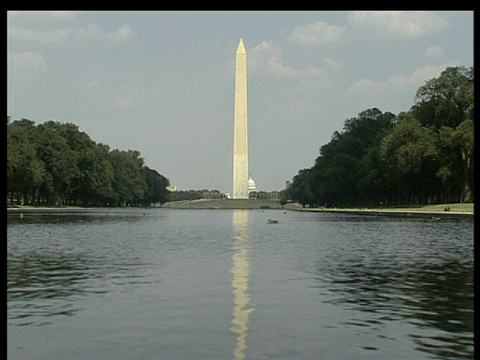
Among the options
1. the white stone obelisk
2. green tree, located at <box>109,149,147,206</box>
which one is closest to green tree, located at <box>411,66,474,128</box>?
the white stone obelisk

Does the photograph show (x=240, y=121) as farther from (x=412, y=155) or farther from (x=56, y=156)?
(x=412, y=155)

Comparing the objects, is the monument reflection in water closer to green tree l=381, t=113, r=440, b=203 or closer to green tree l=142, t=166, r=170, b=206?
green tree l=381, t=113, r=440, b=203

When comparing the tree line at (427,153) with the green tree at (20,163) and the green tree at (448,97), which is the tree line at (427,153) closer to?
the green tree at (448,97)

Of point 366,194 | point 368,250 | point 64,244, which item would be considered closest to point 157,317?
point 368,250

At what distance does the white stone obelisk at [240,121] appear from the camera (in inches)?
4176

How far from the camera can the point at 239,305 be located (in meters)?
12.4

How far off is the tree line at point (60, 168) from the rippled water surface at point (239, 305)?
51.8 m

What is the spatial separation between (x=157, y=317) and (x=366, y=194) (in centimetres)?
9799

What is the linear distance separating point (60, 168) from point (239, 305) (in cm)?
8130

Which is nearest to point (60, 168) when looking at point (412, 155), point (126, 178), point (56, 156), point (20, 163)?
point (56, 156)

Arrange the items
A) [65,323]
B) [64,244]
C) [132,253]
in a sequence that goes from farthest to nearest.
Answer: [64,244] < [132,253] < [65,323]

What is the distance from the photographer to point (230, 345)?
9258 mm
